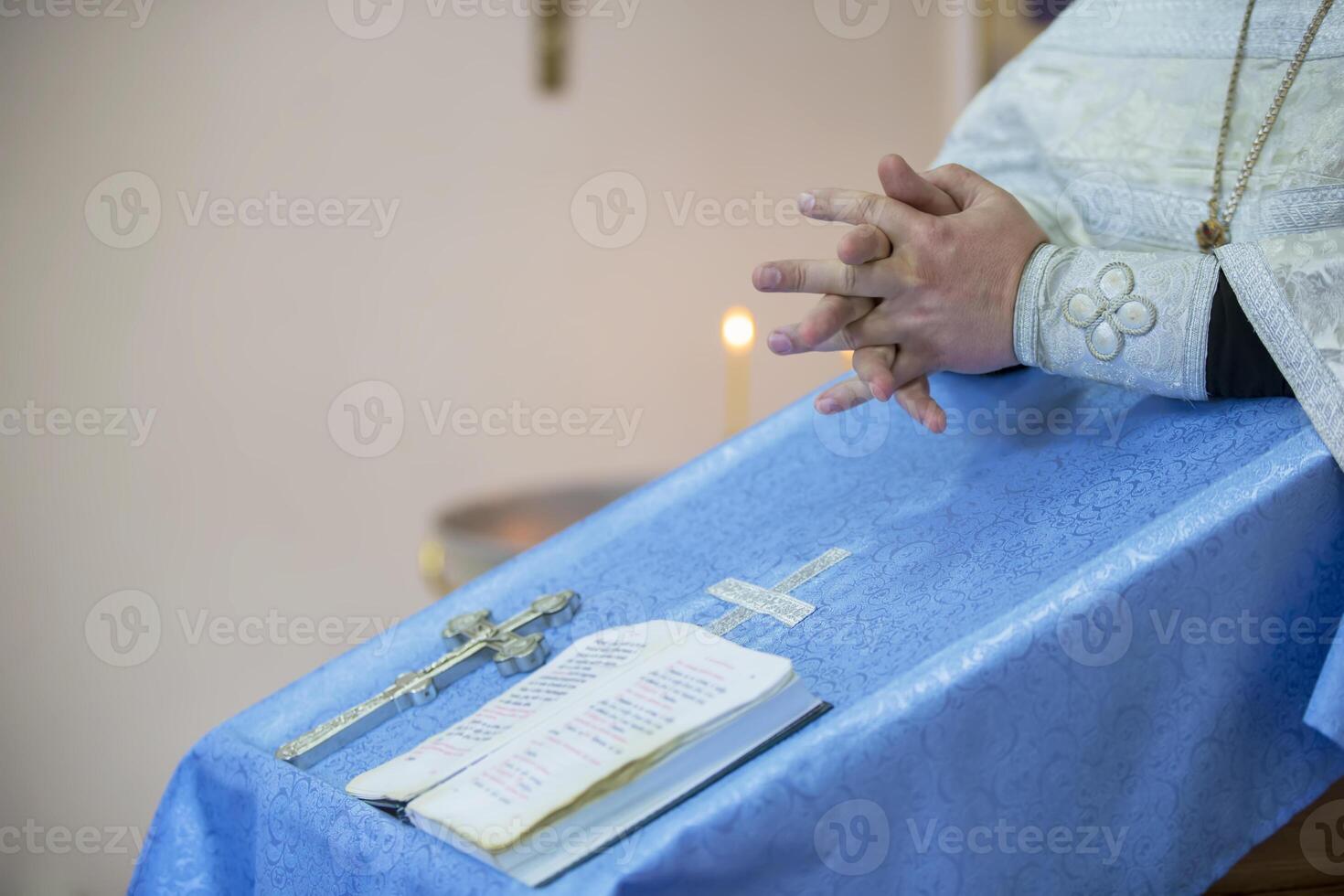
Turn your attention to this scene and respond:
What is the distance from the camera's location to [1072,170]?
1339mm

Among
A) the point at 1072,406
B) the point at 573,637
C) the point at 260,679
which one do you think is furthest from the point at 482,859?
the point at 260,679

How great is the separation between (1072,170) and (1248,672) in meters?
0.61

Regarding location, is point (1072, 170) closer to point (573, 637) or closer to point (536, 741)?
point (573, 637)

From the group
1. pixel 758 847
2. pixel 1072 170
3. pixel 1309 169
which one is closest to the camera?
pixel 758 847

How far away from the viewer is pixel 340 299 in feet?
9.57
